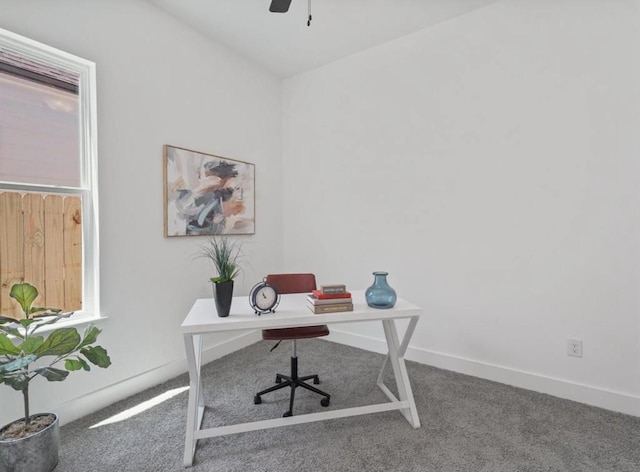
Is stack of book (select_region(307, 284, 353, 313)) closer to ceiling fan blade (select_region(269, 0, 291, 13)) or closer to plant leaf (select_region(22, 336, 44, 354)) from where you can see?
plant leaf (select_region(22, 336, 44, 354))

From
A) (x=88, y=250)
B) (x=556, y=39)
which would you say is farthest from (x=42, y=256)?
(x=556, y=39)

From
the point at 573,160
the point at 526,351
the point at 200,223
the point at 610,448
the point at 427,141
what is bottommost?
the point at 610,448

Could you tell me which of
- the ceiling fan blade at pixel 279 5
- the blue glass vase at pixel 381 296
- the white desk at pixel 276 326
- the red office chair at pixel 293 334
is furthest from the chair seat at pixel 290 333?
the ceiling fan blade at pixel 279 5

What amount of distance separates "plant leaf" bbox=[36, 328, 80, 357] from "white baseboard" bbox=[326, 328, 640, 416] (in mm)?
2412

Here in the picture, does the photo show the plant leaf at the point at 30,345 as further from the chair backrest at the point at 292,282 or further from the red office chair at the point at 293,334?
the chair backrest at the point at 292,282

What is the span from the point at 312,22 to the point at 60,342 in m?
2.91

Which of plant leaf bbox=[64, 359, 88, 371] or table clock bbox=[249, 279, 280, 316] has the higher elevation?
table clock bbox=[249, 279, 280, 316]

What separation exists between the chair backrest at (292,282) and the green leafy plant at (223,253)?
33 centimetres

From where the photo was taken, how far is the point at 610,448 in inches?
65.6

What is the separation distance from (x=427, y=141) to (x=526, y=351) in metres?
1.91

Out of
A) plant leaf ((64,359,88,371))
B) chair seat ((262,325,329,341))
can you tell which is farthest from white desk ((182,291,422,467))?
plant leaf ((64,359,88,371))

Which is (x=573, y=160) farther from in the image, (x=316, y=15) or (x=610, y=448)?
(x=316, y=15)

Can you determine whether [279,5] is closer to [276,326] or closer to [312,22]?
[312,22]

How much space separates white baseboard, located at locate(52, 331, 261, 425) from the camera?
194 centimetres
